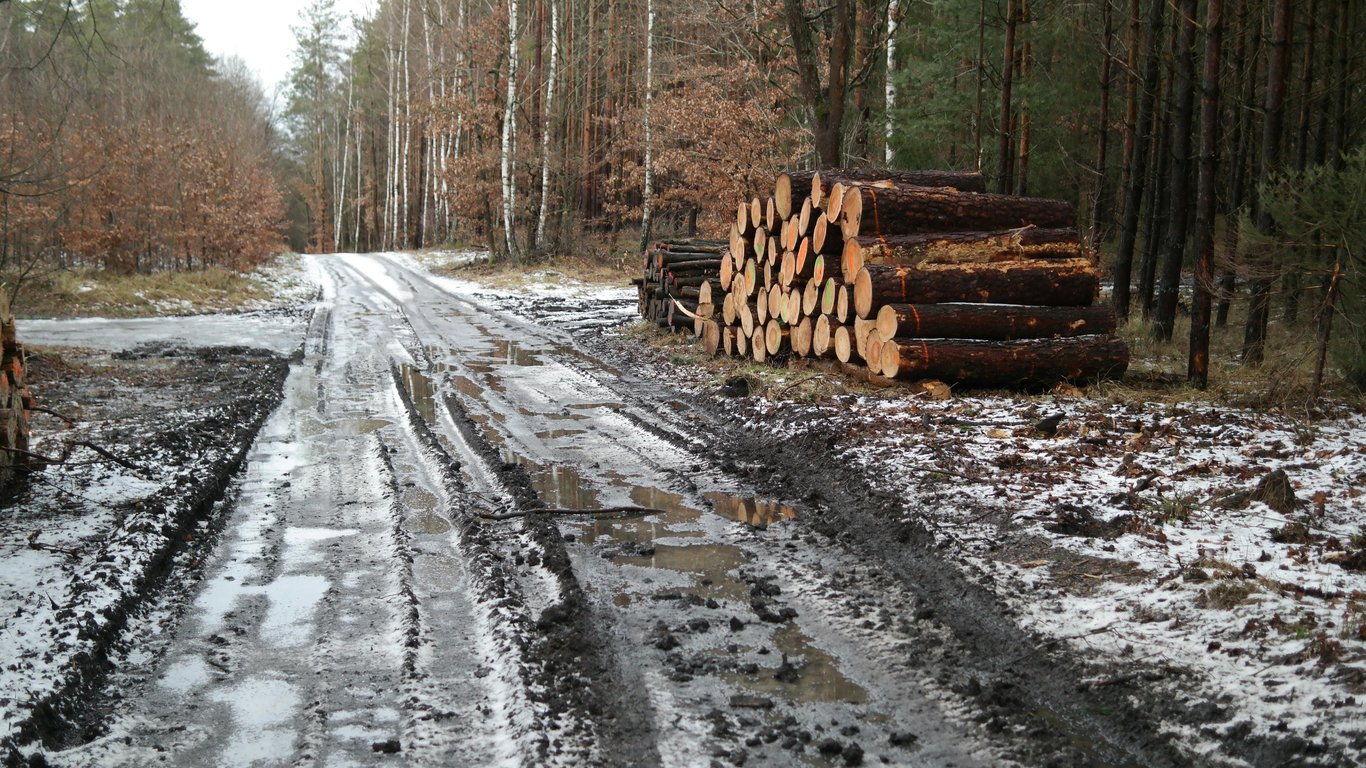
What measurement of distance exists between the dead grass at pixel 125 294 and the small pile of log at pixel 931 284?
15.4 meters

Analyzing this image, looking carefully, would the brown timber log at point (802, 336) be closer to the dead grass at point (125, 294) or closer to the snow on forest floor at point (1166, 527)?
the snow on forest floor at point (1166, 527)

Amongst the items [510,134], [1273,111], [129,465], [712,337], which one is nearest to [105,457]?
[129,465]

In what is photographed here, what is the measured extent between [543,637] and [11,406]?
5.01 meters

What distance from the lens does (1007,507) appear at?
6117 millimetres

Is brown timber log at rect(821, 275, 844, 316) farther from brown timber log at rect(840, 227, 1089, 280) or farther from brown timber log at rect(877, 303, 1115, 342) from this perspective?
brown timber log at rect(877, 303, 1115, 342)

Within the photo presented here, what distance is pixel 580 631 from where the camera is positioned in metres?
4.59

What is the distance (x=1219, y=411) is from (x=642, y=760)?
7264 mm

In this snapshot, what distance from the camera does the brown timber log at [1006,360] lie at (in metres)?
9.60

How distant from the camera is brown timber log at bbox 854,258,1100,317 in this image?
9859 mm

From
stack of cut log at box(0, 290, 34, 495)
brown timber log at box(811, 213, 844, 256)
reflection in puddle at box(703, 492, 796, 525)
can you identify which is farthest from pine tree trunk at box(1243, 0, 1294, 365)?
stack of cut log at box(0, 290, 34, 495)

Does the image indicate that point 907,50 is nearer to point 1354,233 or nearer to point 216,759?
point 1354,233

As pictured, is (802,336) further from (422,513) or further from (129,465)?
(129,465)

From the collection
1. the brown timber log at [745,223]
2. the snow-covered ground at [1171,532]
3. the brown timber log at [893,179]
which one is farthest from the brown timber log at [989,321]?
the brown timber log at [745,223]

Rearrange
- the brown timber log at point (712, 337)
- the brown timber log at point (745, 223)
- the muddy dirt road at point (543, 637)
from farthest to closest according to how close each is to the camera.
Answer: the brown timber log at point (712, 337) → the brown timber log at point (745, 223) → the muddy dirt road at point (543, 637)
